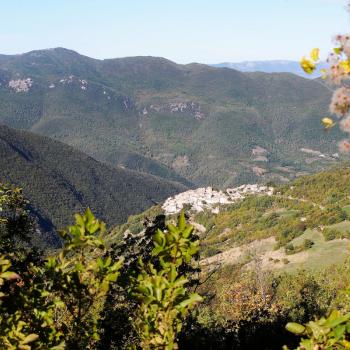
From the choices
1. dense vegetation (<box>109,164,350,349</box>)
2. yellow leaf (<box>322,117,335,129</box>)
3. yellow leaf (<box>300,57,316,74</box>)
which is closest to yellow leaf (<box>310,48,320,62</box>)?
yellow leaf (<box>300,57,316,74</box>)

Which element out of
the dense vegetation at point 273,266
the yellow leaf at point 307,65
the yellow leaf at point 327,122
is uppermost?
the yellow leaf at point 307,65

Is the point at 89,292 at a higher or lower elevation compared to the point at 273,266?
higher

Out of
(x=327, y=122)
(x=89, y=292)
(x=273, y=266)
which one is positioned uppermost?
(x=327, y=122)

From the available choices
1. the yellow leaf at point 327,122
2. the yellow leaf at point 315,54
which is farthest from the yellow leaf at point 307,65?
the yellow leaf at point 327,122

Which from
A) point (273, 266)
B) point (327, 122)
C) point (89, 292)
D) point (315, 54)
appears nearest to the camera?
→ point (315, 54)

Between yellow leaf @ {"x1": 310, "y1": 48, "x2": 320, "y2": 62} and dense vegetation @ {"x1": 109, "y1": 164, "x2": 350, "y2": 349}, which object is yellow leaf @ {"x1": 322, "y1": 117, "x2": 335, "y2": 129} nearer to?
yellow leaf @ {"x1": 310, "y1": 48, "x2": 320, "y2": 62}

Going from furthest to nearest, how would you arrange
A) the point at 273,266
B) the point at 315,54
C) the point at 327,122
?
1. the point at 273,266
2. the point at 327,122
3. the point at 315,54

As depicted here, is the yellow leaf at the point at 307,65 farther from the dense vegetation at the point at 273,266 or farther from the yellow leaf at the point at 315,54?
the dense vegetation at the point at 273,266

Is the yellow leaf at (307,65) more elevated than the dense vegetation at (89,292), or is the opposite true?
the yellow leaf at (307,65)

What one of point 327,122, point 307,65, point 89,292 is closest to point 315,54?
point 307,65

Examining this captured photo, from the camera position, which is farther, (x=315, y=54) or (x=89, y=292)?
(x=89, y=292)

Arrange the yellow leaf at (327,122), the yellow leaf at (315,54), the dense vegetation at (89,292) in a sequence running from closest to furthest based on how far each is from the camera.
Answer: the yellow leaf at (315,54) < the yellow leaf at (327,122) < the dense vegetation at (89,292)

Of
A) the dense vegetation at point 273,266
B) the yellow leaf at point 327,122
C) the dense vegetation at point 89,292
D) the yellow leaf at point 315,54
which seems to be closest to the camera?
the yellow leaf at point 315,54

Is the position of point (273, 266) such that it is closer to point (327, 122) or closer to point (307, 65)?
point (327, 122)
